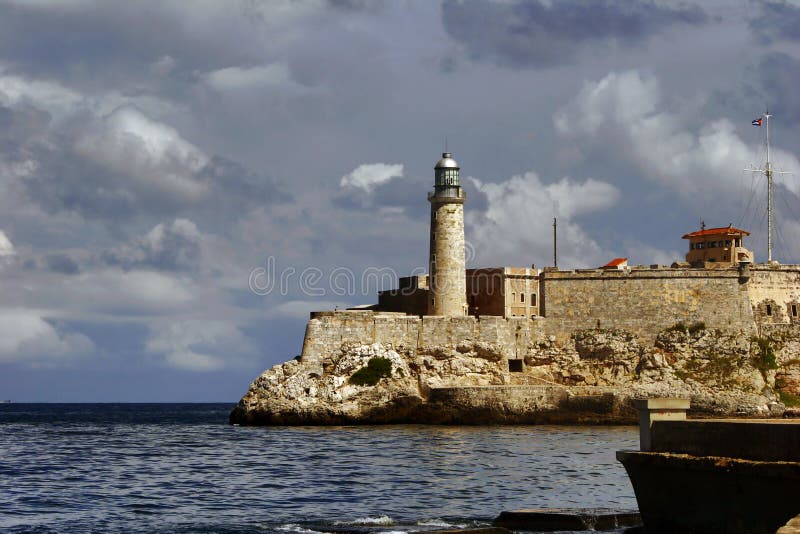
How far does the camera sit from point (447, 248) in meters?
52.5

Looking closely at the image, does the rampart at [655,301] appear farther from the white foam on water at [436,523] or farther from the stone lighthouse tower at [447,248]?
the white foam on water at [436,523]

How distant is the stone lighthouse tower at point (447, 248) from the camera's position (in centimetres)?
5256

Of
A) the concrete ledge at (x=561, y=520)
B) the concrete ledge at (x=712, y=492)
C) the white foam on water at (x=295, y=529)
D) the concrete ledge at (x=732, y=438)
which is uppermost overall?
the concrete ledge at (x=732, y=438)

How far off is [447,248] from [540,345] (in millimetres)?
6425

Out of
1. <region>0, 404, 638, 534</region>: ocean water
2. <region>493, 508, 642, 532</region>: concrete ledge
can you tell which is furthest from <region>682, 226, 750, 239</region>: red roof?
<region>493, 508, 642, 532</region>: concrete ledge

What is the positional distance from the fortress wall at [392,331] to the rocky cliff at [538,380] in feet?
0.91

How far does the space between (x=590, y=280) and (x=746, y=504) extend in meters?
39.1

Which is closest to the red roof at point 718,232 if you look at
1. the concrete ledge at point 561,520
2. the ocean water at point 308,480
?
the ocean water at point 308,480

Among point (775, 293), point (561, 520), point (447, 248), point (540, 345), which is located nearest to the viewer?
point (561, 520)

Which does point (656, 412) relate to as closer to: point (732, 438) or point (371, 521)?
point (732, 438)

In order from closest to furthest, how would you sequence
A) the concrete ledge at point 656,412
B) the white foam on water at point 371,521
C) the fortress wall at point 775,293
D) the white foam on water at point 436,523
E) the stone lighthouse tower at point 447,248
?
1. the concrete ledge at point 656,412
2. the white foam on water at point 436,523
3. the white foam on water at point 371,521
4. the stone lighthouse tower at point 447,248
5. the fortress wall at point 775,293

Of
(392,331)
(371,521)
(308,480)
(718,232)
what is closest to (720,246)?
(718,232)

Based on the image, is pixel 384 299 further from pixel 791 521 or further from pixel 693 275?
pixel 791 521

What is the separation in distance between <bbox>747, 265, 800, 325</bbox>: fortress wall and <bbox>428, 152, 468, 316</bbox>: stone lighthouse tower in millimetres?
13781
